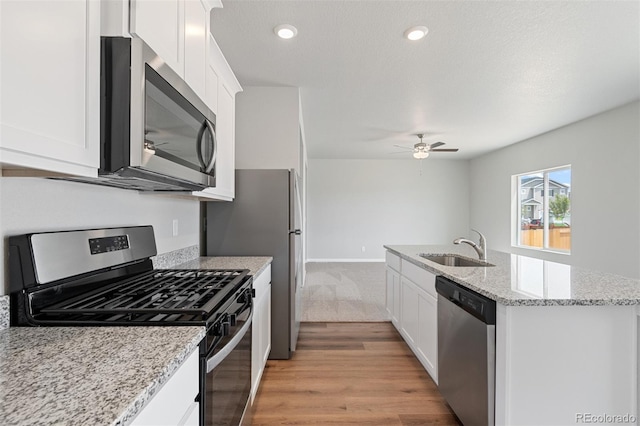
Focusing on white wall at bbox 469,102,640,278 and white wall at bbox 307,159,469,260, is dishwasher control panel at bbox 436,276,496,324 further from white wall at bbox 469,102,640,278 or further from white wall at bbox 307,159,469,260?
white wall at bbox 307,159,469,260

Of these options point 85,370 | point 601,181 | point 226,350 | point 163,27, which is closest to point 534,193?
point 601,181

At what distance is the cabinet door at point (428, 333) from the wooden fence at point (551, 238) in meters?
4.21

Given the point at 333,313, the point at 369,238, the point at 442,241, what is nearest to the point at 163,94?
the point at 333,313

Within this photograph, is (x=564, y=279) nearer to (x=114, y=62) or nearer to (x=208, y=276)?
(x=208, y=276)

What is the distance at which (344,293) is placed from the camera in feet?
16.2

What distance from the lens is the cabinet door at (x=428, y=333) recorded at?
2.20 meters

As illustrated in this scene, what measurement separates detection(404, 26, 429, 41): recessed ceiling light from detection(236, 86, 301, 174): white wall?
144cm

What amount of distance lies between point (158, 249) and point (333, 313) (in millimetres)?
2523

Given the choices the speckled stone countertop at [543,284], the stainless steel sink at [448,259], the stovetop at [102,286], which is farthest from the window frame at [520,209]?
the stovetop at [102,286]

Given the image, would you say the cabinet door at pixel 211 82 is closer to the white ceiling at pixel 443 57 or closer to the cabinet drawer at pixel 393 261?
the white ceiling at pixel 443 57

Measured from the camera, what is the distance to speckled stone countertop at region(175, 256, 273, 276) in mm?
2130

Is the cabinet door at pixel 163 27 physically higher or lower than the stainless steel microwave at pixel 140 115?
higher

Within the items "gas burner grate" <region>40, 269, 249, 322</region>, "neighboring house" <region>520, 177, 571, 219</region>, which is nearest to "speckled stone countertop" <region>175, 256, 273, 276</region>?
"gas burner grate" <region>40, 269, 249, 322</region>

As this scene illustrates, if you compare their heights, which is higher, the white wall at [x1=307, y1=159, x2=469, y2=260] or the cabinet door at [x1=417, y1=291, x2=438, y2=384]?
the white wall at [x1=307, y1=159, x2=469, y2=260]
